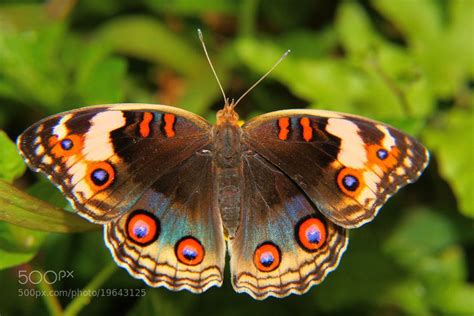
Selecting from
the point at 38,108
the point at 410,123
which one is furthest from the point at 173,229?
the point at 38,108

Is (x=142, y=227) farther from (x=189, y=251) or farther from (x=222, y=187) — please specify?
(x=222, y=187)

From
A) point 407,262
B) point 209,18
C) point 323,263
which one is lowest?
point 407,262

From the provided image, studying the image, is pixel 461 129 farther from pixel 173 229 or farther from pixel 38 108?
pixel 38 108

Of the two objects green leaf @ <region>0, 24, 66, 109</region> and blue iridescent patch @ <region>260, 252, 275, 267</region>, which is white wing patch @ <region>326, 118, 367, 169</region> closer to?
blue iridescent patch @ <region>260, 252, 275, 267</region>

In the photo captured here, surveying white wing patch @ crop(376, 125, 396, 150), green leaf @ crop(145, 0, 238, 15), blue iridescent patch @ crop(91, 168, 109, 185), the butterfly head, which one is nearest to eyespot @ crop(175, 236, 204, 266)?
blue iridescent patch @ crop(91, 168, 109, 185)

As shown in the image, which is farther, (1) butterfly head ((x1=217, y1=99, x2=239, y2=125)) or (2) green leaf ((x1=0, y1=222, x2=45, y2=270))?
(1) butterfly head ((x1=217, y1=99, x2=239, y2=125))

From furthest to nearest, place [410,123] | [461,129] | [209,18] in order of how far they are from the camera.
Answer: [209,18] → [461,129] → [410,123]
